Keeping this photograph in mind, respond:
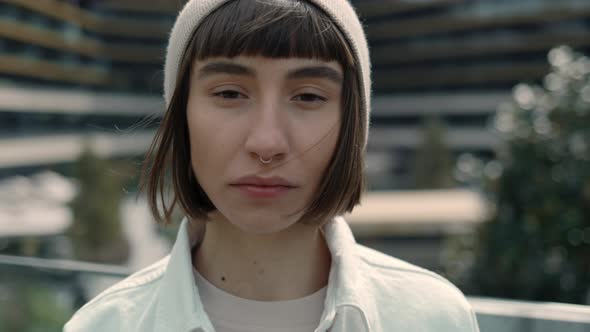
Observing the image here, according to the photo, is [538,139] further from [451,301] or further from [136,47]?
[136,47]

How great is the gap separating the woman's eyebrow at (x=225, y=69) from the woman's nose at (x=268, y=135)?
0.08 metres

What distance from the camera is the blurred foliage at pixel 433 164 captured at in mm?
30750

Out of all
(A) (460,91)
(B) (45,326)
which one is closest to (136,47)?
(A) (460,91)

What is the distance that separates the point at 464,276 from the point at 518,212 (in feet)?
4.28

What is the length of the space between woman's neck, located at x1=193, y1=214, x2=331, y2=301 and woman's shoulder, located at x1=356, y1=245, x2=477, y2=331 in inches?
4.7

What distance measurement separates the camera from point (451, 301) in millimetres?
1428

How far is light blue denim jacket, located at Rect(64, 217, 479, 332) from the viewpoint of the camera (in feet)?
4.31

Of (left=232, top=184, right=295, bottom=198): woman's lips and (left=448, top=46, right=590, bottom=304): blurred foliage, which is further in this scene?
(left=448, top=46, right=590, bottom=304): blurred foliage

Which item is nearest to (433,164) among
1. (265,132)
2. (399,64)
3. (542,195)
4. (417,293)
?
(399,64)

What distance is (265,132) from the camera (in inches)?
48.6

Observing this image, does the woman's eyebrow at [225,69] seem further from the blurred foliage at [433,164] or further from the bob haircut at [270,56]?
the blurred foliage at [433,164]

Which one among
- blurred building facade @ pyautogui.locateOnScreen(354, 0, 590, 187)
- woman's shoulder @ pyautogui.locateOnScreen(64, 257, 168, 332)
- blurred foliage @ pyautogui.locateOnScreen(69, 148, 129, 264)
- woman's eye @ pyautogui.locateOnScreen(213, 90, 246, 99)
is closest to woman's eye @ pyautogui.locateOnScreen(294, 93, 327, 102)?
woman's eye @ pyautogui.locateOnScreen(213, 90, 246, 99)

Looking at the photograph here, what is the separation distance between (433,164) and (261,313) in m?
31.3

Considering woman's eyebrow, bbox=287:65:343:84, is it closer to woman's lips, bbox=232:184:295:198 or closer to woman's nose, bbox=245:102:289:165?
woman's nose, bbox=245:102:289:165
